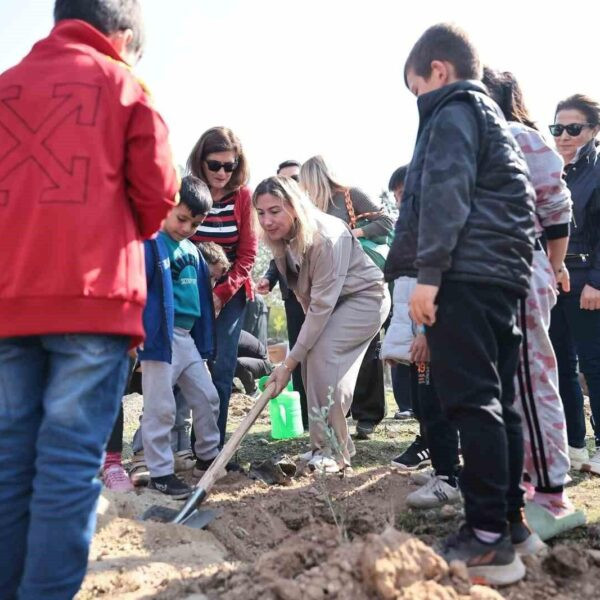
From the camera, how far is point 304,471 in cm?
431

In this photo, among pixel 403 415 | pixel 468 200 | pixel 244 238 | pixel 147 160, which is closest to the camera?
pixel 147 160

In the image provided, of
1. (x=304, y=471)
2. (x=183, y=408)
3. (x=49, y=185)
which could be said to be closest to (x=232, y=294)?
(x=183, y=408)

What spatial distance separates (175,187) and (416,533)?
1813 mm

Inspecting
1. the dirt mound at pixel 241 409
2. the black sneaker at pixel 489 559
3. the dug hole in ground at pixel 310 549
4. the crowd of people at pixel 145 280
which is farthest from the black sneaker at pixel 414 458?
the dirt mound at pixel 241 409

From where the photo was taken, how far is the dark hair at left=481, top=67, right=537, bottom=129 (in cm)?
321

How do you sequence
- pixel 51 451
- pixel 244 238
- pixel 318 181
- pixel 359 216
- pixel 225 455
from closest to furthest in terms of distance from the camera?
pixel 51 451, pixel 225 455, pixel 244 238, pixel 318 181, pixel 359 216

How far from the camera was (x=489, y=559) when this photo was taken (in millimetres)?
2352

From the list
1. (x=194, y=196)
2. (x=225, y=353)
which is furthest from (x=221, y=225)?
(x=225, y=353)

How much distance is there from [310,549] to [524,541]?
82 cm

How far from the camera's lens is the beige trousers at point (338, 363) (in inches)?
174

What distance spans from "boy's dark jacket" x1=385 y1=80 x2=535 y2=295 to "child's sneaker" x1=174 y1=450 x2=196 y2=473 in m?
2.54

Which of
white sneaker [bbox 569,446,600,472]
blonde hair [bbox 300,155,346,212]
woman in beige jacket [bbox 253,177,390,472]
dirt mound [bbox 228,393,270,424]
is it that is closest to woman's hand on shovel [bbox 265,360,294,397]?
woman in beige jacket [bbox 253,177,390,472]

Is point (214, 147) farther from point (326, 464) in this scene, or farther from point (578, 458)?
point (578, 458)

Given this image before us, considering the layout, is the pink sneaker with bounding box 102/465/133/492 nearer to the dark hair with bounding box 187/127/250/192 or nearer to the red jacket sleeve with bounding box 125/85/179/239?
the dark hair with bounding box 187/127/250/192
